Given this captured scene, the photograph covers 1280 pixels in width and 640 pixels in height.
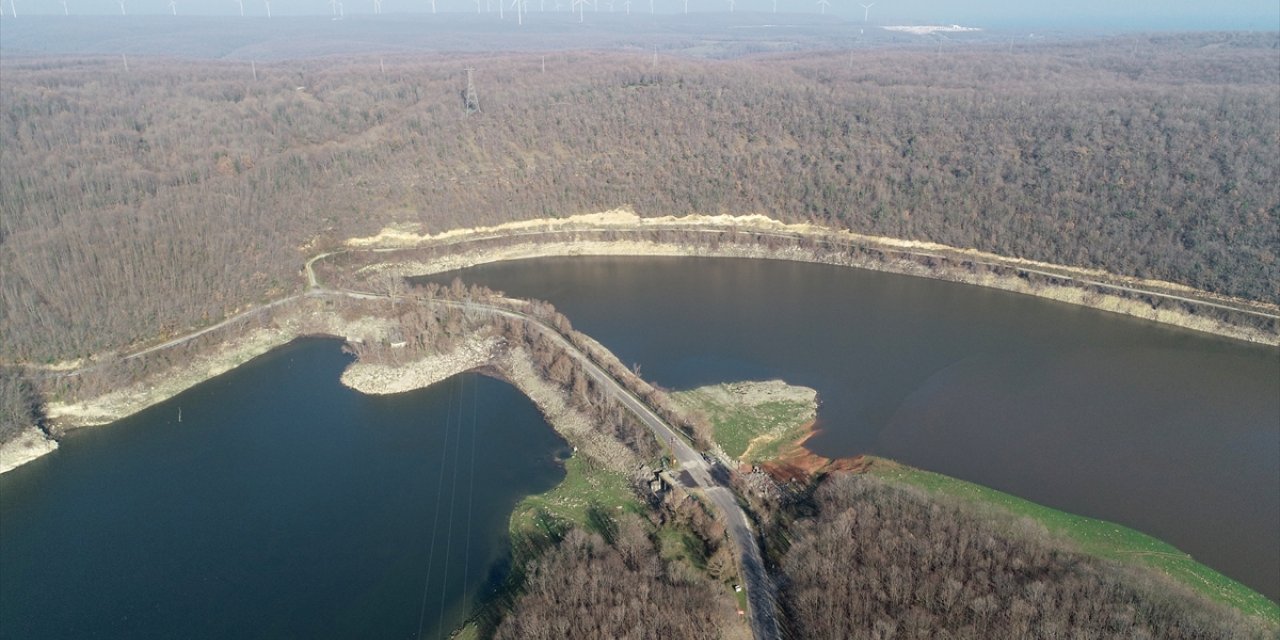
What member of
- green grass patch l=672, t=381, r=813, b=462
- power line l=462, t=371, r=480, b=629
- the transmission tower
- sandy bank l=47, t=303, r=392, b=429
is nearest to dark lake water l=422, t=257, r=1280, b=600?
green grass patch l=672, t=381, r=813, b=462

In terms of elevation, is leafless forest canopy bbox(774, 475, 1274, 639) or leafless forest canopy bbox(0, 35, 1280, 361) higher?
leafless forest canopy bbox(0, 35, 1280, 361)

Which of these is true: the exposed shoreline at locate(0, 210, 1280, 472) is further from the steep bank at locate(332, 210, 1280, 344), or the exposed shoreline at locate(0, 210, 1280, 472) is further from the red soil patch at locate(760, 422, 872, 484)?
the red soil patch at locate(760, 422, 872, 484)

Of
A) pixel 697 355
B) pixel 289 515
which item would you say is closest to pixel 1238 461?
pixel 697 355

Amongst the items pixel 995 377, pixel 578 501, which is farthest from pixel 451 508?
pixel 995 377

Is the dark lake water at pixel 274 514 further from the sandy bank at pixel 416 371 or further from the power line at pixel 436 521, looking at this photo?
the sandy bank at pixel 416 371

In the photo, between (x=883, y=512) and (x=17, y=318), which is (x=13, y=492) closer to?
(x=17, y=318)

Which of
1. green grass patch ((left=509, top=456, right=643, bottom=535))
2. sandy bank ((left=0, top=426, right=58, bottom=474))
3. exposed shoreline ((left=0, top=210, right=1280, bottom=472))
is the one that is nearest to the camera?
green grass patch ((left=509, top=456, right=643, bottom=535))

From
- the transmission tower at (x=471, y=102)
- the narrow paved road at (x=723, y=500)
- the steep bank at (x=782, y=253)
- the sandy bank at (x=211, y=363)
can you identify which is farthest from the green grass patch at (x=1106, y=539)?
the transmission tower at (x=471, y=102)

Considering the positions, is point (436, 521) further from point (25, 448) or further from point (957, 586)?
point (25, 448)
